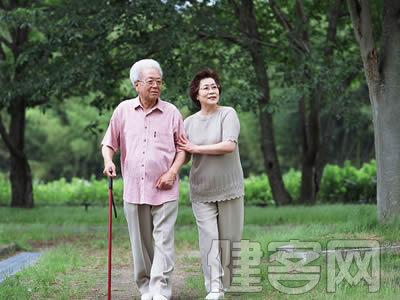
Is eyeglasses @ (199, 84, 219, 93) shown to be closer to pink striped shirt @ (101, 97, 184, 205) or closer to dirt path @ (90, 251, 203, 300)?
pink striped shirt @ (101, 97, 184, 205)

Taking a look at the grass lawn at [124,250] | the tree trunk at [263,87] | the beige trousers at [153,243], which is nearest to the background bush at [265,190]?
the tree trunk at [263,87]

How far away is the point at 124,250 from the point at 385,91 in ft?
13.4

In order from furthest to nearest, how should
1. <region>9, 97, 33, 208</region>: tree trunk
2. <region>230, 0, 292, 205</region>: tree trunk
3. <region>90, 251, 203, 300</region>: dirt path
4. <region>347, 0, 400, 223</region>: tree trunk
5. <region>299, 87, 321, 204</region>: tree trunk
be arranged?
<region>9, 97, 33, 208</region>: tree trunk → <region>299, 87, 321, 204</region>: tree trunk → <region>230, 0, 292, 205</region>: tree trunk → <region>347, 0, 400, 223</region>: tree trunk → <region>90, 251, 203, 300</region>: dirt path

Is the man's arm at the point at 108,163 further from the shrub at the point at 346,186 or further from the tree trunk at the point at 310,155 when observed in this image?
the shrub at the point at 346,186

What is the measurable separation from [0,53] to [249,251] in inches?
548

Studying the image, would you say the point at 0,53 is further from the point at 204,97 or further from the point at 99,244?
the point at 204,97

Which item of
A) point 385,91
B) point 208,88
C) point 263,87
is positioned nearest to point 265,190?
point 263,87

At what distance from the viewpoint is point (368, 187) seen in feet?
77.2

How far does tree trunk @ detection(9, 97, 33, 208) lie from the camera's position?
2052cm

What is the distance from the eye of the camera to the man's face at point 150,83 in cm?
603

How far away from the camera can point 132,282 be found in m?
7.68

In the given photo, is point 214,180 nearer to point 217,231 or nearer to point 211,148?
point 211,148

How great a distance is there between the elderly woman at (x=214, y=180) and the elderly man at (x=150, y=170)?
0.18m

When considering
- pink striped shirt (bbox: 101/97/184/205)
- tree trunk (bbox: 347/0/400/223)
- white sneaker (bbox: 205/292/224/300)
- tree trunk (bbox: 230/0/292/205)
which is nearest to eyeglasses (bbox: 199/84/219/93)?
pink striped shirt (bbox: 101/97/184/205)
